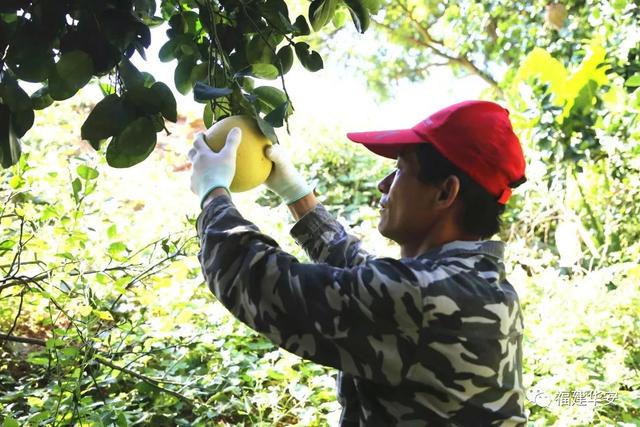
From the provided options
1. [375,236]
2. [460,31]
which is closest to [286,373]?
[375,236]

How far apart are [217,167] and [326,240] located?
1.18 feet

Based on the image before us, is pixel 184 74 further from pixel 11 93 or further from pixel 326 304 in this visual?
pixel 326 304

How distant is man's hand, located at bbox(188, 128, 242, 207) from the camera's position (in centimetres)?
102

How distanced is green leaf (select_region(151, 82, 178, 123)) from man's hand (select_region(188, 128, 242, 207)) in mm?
101

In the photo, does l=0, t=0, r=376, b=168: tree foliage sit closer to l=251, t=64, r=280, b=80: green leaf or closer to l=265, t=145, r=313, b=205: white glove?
l=251, t=64, r=280, b=80: green leaf

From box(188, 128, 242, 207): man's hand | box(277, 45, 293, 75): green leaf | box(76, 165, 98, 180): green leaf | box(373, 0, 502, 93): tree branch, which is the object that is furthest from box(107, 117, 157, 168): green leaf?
box(373, 0, 502, 93): tree branch

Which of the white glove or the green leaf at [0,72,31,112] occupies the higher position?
the green leaf at [0,72,31,112]

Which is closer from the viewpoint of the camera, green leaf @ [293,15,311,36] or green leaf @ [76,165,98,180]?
green leaf @ [293,15,311,36]

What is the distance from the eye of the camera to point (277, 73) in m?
1.11

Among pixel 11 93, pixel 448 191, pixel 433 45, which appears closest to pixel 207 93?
pixel 11 93

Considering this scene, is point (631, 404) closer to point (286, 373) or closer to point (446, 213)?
point (286, 373)

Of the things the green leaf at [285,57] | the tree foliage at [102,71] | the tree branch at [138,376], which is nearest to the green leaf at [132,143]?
the tree foliage at [102,71]

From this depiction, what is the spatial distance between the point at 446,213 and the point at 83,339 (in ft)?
2.87

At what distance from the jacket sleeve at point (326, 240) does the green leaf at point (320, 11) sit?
0.40 metres
